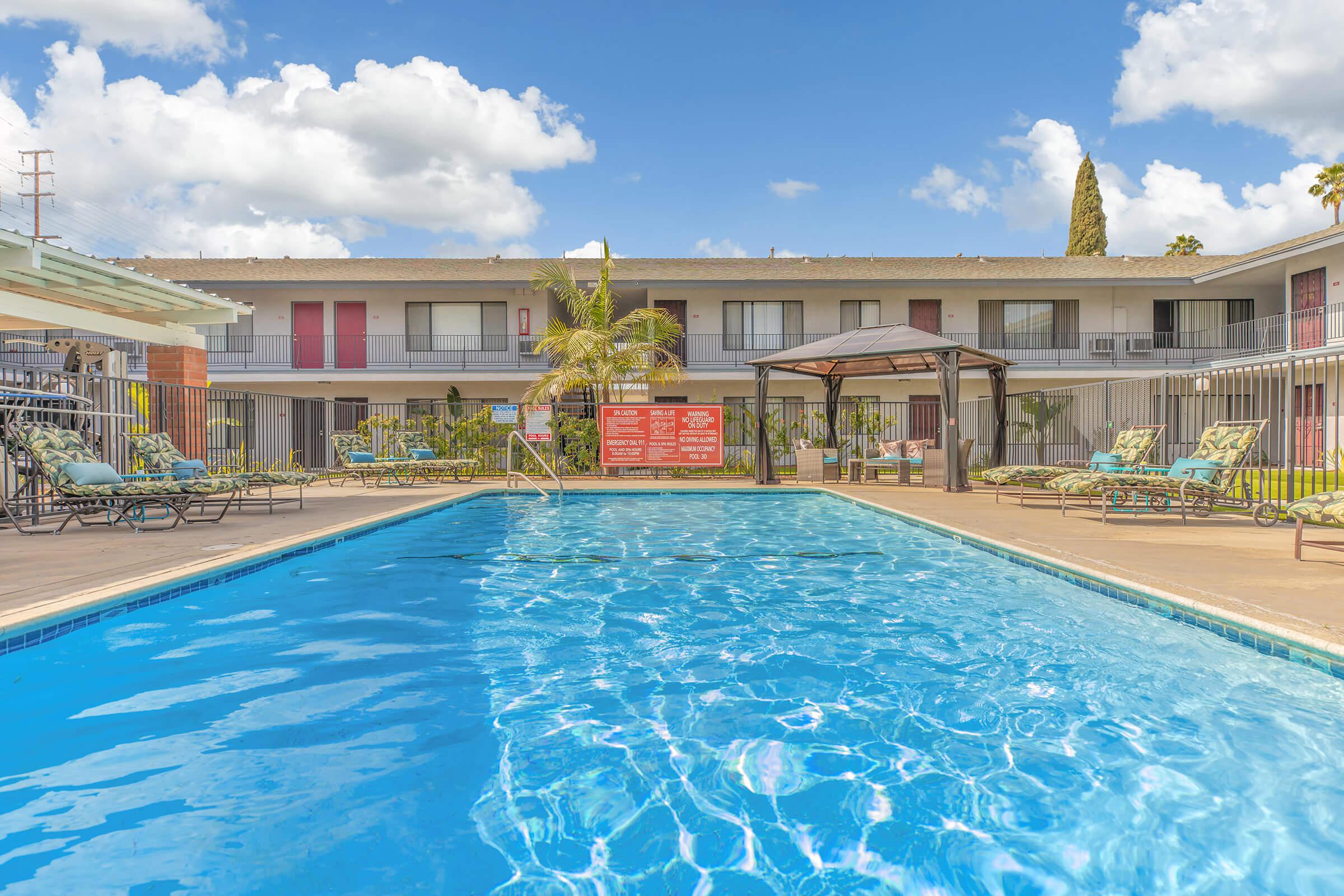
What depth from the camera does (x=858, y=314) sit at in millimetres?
23266

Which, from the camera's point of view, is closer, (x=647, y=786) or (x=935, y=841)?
(x=935, y=841)

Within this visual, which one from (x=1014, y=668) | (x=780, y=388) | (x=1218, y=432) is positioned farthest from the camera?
(x=780, y=388)

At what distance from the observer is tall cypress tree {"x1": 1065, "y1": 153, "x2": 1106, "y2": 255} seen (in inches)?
1358

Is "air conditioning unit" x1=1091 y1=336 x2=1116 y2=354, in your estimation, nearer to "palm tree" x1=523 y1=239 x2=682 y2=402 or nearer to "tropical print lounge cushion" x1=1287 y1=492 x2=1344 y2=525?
"palm tree" x1=523 y1=239 x2=682 y2=402

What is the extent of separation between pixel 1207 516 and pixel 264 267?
86.5 feet

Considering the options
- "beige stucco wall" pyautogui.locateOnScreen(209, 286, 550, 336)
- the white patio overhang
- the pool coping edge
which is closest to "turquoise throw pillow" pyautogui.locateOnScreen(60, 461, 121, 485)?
the white patio overhang

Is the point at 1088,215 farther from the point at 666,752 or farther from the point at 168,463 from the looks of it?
the point at 666,752

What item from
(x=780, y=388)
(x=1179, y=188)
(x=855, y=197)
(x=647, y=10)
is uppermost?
(x=1179, y=188)

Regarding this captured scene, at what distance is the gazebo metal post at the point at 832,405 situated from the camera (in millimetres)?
16297

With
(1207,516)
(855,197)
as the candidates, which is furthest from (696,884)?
(855,197)

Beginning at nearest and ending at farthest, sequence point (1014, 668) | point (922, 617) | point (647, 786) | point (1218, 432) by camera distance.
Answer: point (647, 786)
point (1014, 668)
point (922, 617)
point (1218, 432)

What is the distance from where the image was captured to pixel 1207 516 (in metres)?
8.55

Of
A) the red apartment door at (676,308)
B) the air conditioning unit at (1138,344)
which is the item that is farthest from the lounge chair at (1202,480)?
the air conditioning unit at (1138,344)

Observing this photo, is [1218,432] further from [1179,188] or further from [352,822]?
[1179,188]
